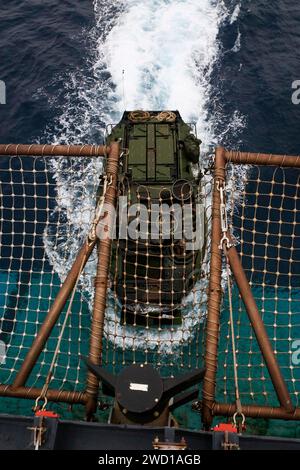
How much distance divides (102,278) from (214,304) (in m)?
1.82

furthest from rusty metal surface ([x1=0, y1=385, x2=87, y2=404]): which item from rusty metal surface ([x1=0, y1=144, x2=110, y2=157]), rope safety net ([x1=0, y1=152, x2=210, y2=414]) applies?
rope safety net ([x1=0, y1=152, x2=210, y2=414])

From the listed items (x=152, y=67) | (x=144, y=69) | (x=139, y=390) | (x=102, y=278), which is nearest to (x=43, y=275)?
(x=102, y=278)

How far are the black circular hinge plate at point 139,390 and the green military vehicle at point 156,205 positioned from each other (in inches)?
304

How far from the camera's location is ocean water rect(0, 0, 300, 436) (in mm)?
22547

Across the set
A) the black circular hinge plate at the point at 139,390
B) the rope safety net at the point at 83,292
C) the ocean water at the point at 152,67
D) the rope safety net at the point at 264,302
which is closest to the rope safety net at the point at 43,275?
the rope safety net at the point at 83,292

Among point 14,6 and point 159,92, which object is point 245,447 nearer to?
point 159,92

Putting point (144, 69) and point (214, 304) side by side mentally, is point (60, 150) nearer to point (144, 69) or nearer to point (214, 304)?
point (214, 304)

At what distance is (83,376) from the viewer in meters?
15.1

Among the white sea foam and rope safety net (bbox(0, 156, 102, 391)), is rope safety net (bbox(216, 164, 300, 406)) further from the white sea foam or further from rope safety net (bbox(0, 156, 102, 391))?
rope safety net (bbox(0, 156, 102, 391))

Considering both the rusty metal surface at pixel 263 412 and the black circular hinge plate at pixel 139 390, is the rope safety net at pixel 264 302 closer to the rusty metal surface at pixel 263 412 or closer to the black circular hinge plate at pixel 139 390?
the rusty metal surface at pixel 263 412

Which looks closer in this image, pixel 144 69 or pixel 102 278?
pixel 102 278

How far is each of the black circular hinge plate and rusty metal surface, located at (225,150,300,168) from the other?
4.46 meters

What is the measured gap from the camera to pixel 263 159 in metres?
7.92
